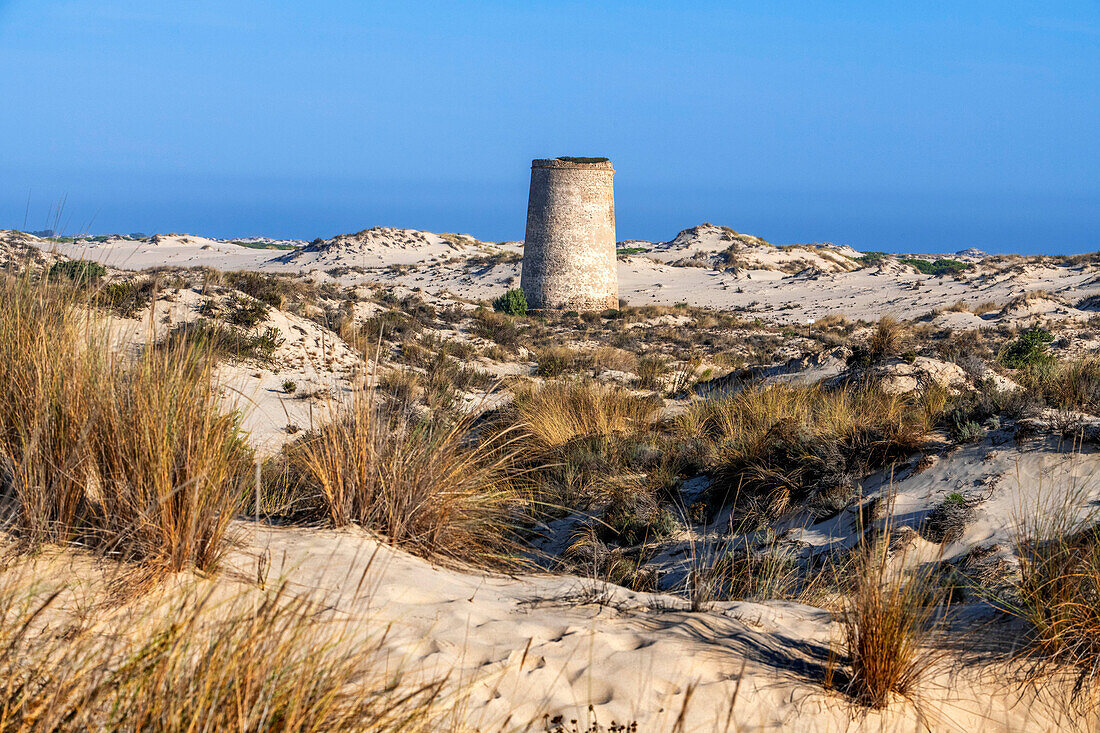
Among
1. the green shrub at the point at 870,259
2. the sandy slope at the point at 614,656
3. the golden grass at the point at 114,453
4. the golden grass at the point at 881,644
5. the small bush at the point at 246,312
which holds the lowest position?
the sandy slope at the point at 614,656

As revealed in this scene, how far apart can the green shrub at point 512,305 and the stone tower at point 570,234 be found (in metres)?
0.59

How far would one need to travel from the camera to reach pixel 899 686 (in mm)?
2629

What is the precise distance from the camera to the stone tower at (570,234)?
Result: 24.5 meters

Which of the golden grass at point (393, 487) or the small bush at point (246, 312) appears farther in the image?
the small bush at point (246, 312)

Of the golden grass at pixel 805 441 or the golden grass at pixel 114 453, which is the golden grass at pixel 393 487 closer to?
the golden grass at pixel 114 453

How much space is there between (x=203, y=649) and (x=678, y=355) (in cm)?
1665

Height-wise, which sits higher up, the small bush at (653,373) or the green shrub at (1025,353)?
the green shrub at (1025,353)

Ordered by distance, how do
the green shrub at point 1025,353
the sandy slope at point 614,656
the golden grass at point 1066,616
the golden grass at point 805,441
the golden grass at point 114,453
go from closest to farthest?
the sandy slope at point 614,656 < the golden grass at point 114,453 < the golden grass at point 1066,616 < the golden grass at point 805,441 < the green shrub at point 1025,353

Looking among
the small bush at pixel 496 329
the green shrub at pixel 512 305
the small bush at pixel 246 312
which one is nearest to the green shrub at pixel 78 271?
the small bush at pixel 246 312

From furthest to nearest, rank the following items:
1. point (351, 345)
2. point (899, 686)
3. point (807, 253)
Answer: point (807, 253), point (351, 345), point (899, 686)

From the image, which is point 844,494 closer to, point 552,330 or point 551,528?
point 551,528

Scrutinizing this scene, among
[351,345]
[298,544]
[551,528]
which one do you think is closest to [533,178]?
[351,345]

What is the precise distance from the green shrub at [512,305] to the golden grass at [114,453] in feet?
71.3

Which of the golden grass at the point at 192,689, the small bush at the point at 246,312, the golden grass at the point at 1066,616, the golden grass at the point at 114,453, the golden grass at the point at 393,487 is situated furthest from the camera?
the small bush at the point at 246,312
